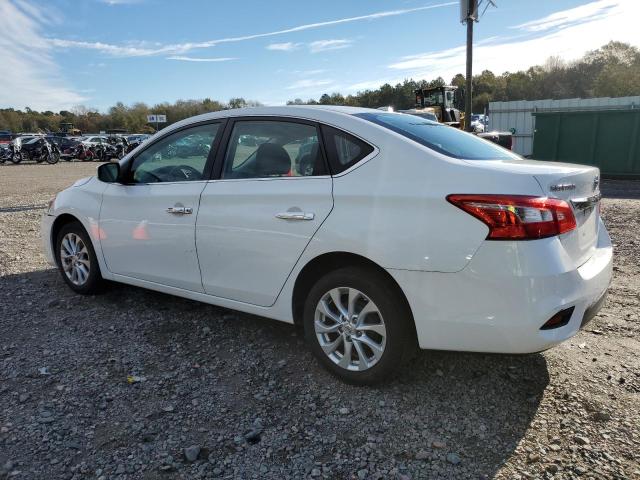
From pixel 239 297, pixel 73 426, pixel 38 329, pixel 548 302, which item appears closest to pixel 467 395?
pixel 548 302

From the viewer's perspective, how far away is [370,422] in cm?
279

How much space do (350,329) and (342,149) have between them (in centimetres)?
108

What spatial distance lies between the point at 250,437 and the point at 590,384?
2.06 meters

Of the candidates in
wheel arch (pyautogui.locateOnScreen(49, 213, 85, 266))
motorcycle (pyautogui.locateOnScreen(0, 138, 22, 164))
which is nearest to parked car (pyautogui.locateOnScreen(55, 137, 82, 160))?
motorcycle (pyautogui.locateOnScreen(0, 138, 22, 164))

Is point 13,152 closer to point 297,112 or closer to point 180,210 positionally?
point 180,210

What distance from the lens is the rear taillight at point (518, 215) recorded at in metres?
2.48

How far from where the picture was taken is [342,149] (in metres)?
3.09

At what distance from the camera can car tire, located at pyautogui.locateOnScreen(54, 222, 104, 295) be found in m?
4.69

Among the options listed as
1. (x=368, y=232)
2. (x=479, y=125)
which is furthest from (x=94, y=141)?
(x=368, y=232)

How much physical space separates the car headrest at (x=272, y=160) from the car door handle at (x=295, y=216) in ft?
1.01

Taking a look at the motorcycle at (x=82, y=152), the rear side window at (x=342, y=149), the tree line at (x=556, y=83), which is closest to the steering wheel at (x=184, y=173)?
the rear side window at (x=342, y=149)

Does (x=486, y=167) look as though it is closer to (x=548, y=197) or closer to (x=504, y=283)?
(x=548, y=197)

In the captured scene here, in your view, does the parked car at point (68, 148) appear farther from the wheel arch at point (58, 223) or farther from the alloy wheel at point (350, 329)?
the alloy wheel at point (350, 329)

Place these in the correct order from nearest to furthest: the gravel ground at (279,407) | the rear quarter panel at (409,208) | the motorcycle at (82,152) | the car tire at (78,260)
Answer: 1. the gravel ground at (279,407)
2. the rear quarter panel at (409,208)
3. the car tire at (78,260)
4. the motorcycle at (82,152)
